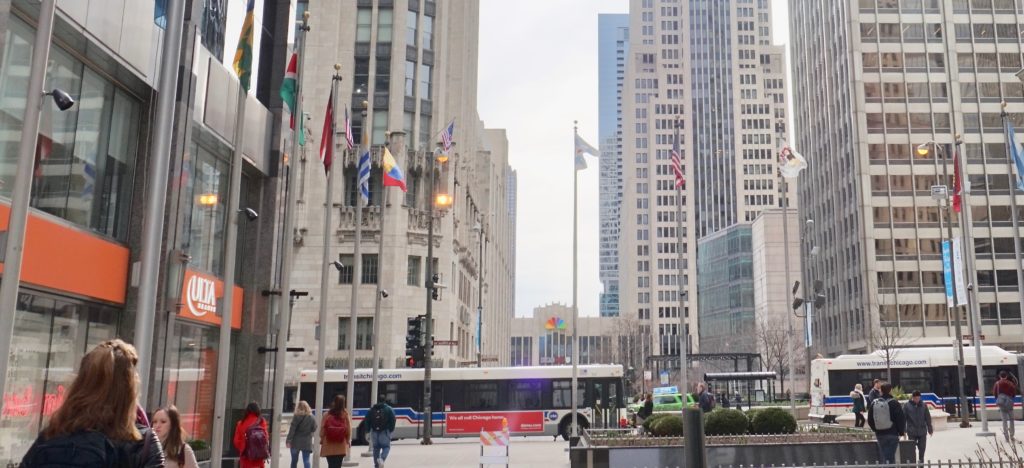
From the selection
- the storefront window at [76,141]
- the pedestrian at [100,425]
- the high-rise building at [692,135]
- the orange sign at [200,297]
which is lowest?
the pedestrian at [100,425]

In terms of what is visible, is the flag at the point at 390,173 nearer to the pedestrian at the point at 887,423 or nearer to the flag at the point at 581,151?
the flag at the point at 581,151

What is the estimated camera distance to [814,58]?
98.2 meters

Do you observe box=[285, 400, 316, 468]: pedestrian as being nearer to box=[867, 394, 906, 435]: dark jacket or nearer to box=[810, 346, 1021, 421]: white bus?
box=[867, 394, 906, 435]: dark jacket

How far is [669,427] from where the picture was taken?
68.9 feet

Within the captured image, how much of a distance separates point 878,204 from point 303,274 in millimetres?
56563

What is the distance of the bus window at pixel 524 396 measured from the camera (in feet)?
117

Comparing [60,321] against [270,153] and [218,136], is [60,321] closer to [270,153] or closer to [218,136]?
[218,136]

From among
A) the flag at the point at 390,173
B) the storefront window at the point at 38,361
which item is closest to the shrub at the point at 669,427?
the flag at the point at 390,173

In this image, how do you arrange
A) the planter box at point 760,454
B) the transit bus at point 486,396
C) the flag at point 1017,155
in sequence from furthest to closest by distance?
1. the transit bus at point 486,396
2. the flag at point 1017,155
3. the planter box at point 760,454

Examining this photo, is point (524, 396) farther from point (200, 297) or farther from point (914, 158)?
point (914, 158)

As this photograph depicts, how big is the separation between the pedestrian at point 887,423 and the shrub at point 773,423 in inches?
189

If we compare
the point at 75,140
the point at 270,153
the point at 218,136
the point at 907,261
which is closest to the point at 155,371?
the point at 75,140

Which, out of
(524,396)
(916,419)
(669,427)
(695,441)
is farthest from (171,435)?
(524,396)

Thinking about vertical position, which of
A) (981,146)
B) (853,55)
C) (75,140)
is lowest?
(75,140)
